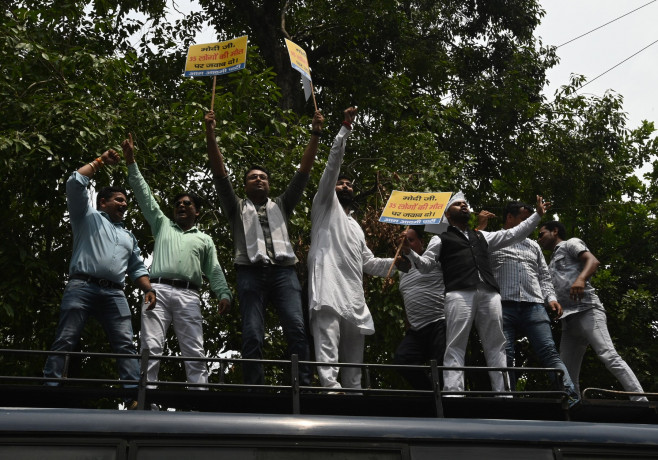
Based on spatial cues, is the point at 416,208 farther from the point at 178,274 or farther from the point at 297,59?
the point at 178,274

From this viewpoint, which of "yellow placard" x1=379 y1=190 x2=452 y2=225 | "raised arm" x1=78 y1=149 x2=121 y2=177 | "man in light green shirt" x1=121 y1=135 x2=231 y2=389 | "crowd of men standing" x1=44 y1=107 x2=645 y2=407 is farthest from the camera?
"yellow placard" x1=379 y1=190 x2=452 y2=225

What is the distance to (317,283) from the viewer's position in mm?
6059

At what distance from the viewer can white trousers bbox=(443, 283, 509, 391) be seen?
6.18 meters

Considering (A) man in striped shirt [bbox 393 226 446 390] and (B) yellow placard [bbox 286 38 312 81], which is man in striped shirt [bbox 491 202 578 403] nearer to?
(A) man in striped shirt [bbox 393 226 446 390]

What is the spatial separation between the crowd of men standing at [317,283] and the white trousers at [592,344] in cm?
1

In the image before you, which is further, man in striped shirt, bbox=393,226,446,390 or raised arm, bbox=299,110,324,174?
man in striped shirt, bbox=393,226,446,390

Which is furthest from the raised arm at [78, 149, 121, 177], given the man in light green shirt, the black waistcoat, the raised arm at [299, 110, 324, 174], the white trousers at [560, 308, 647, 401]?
the white trousers at [560, 308, 647, 401]

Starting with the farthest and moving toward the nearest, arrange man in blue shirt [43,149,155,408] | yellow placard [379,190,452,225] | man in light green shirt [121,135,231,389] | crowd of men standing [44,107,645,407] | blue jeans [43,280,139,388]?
yellow placard [379,190,452,225], man in light green shirt [121,135,231,389], crowd of men standing [44,107,645,407], man in blue shirt [43,149,155,408], blue jeans [43,280,139,388]

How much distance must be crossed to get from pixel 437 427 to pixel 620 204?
1386 centimetres

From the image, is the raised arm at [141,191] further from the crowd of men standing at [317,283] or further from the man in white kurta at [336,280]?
the man in white kurta at [336,280]

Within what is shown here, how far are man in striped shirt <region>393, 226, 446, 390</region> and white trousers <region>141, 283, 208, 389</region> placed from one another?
154cm

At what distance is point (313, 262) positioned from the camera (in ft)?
20.3

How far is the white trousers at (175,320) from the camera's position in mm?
6066

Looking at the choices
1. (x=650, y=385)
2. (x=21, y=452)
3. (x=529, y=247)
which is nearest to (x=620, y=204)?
(x=650, y=385)
